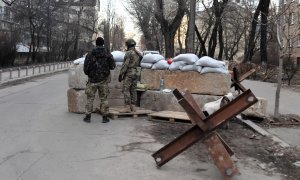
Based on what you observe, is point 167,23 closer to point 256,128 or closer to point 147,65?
point 147,65

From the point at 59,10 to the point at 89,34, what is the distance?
32.9 meters

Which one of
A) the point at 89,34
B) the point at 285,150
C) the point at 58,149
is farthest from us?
the point at 89,34

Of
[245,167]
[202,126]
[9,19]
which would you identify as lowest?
[245,167]

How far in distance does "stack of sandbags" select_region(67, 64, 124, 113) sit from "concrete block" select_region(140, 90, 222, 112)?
74 cm

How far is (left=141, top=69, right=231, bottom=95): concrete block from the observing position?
11617 millimetres

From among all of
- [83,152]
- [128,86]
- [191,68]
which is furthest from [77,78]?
[83,152]

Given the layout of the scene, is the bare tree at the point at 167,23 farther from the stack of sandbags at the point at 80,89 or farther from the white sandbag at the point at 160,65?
the stack of sandbags at the point at 80,89

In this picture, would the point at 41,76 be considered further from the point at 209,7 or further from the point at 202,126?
the point at 202,126

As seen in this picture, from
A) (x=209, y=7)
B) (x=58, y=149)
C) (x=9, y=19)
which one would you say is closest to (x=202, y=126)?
(x=58, y=149)

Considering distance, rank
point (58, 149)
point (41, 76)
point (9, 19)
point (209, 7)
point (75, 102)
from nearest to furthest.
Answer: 1. point (58, 149)
2. point (75, 102)
3. point (41, 76)
4. point (209, 7)
5. point (9, 19)

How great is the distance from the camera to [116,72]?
12195 millimetres

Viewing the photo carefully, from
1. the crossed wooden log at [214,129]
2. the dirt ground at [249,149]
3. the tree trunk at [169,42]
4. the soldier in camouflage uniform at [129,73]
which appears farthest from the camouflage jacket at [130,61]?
the tree trunk at [169,42]

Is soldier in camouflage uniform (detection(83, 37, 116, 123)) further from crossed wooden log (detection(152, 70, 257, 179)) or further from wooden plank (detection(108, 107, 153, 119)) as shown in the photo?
crossed wooden log (detection(152, 70, 257, 179))

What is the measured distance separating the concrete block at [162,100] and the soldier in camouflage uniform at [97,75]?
200cm
